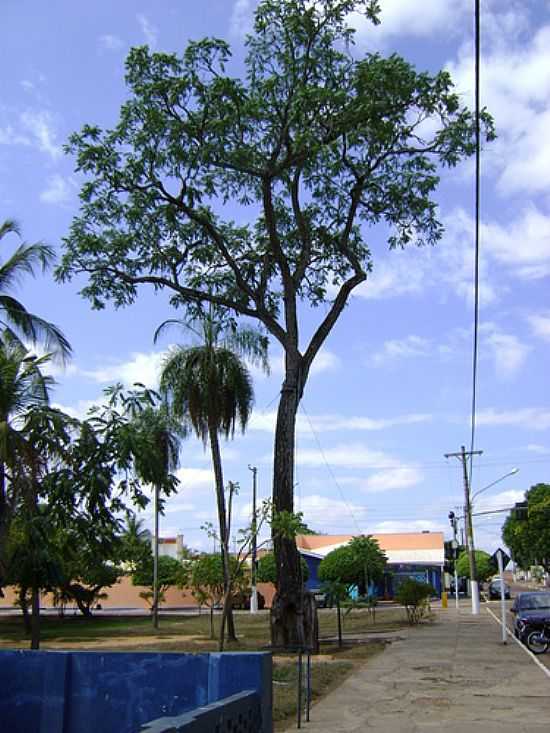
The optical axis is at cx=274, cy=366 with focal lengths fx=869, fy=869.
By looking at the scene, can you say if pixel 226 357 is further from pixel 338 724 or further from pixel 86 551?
pixel 338 724

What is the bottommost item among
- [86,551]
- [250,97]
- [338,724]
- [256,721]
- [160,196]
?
[338,724]

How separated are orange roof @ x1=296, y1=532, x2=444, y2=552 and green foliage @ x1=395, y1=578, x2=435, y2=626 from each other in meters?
36.2

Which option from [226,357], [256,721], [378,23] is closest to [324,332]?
[226,357]

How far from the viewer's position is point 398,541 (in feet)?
246

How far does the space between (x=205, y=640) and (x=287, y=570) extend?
780cm

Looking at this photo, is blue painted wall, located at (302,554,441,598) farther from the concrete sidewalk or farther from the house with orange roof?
the concrete sidewalk

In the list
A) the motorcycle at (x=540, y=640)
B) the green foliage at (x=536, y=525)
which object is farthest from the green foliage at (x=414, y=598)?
the green foliage at (x=536, y=525)

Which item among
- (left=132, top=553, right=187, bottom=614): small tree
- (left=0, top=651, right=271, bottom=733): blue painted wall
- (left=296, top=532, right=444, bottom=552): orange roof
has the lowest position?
(left=0, top=651, right=271, bottom=733): blue painted wall

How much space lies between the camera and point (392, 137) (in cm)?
2312

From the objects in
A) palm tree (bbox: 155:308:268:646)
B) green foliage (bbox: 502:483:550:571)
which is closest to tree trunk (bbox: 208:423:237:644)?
palm tree (bbox: 155:308:268:646)

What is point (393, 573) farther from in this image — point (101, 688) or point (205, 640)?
point (101, 688)

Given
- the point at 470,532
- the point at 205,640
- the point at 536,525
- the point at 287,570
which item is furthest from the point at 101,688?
the point at 536,525

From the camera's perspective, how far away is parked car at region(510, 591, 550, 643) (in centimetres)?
2261

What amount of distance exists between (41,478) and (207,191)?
42.9 feet
